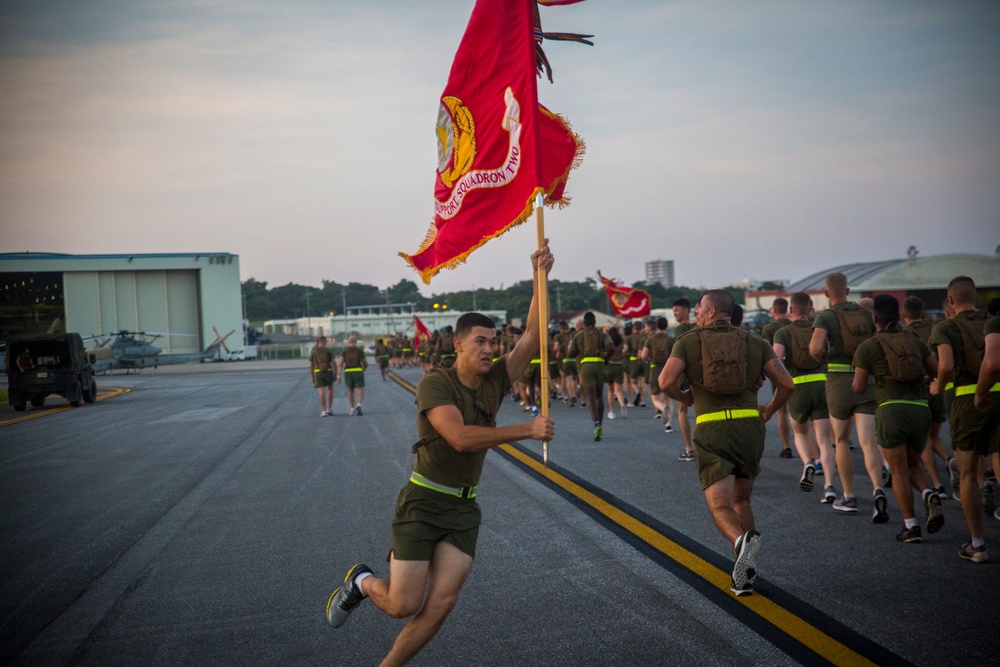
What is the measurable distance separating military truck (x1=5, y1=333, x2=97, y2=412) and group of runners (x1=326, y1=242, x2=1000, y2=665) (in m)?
24.6

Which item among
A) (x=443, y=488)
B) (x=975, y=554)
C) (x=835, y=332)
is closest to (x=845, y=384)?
(x=835, y=332)

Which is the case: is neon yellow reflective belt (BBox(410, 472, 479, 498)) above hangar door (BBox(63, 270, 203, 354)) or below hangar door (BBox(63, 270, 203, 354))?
below

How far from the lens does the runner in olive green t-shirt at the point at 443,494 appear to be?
4258mm

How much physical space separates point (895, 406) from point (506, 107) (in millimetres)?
3803

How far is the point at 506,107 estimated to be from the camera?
6504mm

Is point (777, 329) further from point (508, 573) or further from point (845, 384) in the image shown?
point (508, 573)

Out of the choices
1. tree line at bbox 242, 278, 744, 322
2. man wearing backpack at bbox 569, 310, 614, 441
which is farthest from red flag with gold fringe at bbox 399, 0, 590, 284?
tree line at bbox 242, 278, 744, 322

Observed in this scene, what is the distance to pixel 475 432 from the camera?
423cm

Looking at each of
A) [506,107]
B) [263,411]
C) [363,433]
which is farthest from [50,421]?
[506,107]

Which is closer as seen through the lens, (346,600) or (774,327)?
(346,600)

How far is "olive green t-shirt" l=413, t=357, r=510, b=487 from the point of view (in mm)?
4430

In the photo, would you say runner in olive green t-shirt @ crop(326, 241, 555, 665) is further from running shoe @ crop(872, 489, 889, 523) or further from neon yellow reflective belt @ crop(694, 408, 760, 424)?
running shoe @ crop(872, 489, 889, 523)

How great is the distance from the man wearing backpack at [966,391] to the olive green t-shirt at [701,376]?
1.50 metres

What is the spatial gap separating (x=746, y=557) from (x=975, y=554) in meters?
1.88
